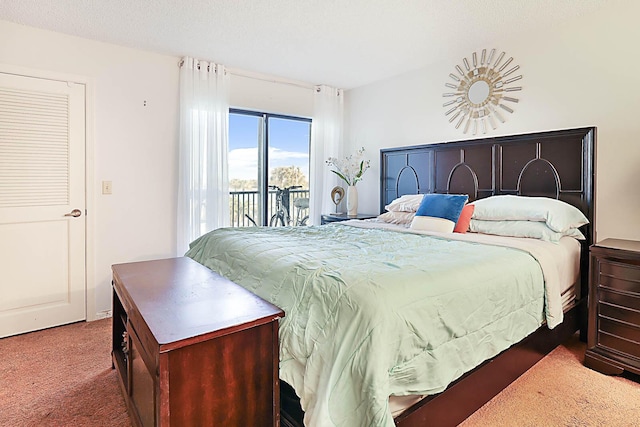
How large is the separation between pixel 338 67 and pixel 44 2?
2.58 meters

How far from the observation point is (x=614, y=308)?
7.17 feet

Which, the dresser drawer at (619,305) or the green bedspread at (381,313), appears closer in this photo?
the green bedspread at (381,313)

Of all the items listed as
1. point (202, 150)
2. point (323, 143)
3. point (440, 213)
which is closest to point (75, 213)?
point (202, 150)

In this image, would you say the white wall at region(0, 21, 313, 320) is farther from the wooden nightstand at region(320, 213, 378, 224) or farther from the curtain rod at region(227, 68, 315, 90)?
the wooden nightstand at region(320, 213, 378, 224)

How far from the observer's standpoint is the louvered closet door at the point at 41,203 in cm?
288

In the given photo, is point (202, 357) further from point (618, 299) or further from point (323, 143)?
point (323, 143)

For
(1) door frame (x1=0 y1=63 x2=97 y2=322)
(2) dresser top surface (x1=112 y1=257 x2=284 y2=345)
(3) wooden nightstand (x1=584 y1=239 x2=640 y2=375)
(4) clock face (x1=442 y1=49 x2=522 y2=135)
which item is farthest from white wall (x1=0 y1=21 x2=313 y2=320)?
(3) wooden nightstand (x1=584 y1=239 x2=640 y2=375)

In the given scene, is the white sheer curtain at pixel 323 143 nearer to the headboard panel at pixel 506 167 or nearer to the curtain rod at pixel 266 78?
the curtain rod at pixel 266 78

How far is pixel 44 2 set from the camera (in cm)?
253

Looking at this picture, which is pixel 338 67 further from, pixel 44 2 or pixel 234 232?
pixel 44 2

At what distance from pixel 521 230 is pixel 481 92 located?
152 centimetres

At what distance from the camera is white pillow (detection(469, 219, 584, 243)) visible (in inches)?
97.3

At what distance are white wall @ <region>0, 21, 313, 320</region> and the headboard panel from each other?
247cm

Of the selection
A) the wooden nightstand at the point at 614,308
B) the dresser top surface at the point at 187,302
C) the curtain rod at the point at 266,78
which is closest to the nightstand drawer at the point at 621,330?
the wooden nightstand at the point at 614,308
